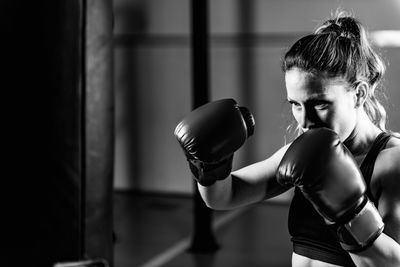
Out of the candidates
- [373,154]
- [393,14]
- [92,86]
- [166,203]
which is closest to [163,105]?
[166,203]

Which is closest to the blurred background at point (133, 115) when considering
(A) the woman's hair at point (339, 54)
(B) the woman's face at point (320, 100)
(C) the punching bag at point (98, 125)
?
(C) the punching bag at point (98, 125)

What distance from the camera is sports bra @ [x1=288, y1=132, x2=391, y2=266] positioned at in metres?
0.97

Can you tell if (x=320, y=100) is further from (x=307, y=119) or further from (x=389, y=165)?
(x=389, y=165)

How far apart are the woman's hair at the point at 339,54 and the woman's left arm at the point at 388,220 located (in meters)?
0.13

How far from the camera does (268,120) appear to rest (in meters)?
4.43

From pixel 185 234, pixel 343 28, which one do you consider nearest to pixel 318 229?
pixel 343 28

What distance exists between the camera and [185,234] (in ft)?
12.3

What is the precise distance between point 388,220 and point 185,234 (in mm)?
2881

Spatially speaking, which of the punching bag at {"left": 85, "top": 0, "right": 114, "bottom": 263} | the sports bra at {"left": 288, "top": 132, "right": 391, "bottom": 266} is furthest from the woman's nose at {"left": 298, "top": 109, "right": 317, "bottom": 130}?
the punching bag at {"left": 85, "top": 0, "right": 114, "bottom": 263}

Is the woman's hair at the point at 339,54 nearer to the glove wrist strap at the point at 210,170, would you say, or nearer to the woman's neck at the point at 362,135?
the woman's neck at the point at 362,135

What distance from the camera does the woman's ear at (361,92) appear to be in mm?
918
